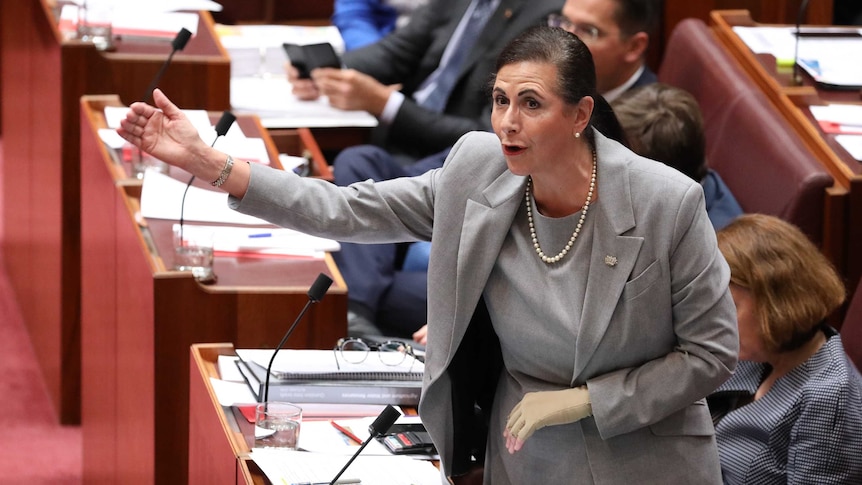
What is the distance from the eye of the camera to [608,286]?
1.79 metres

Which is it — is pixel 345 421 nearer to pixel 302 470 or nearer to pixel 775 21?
pixel 302 470

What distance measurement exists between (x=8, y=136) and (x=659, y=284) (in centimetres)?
310

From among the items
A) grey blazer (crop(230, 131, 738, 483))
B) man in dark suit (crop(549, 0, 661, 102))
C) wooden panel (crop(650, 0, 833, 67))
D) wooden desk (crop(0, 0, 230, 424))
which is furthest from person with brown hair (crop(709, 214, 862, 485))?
wooden panel (crop(650, 0, 833, 67))

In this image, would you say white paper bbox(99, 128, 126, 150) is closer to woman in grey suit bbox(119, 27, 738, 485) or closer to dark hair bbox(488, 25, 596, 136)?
woman in grey suit bbox(119, 27, 738, 485)

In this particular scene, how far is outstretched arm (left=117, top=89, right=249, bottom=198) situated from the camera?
6.24ft

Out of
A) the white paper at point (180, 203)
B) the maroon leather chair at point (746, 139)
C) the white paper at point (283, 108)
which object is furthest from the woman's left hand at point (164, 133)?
the white paper at point (283, 108)

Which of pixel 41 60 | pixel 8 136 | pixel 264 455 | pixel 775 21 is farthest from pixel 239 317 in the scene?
pixel 775 21

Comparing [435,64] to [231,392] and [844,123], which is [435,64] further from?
[231,392]

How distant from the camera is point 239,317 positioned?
2.49 meters

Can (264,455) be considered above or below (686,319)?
below

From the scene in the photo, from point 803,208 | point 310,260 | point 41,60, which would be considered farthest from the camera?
point 41,60

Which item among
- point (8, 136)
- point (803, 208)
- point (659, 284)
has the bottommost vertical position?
point (8, 136)

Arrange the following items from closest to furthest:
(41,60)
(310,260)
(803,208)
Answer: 1. (310,260)
2. (803,208)
3. (41,60)

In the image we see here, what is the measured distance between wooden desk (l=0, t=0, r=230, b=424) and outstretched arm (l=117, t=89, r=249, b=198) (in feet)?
5.11
